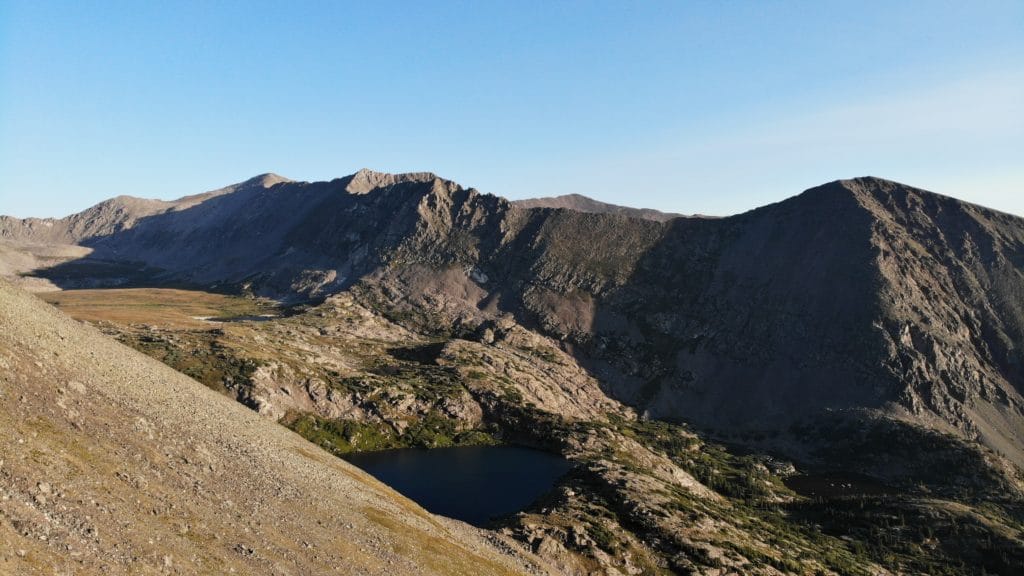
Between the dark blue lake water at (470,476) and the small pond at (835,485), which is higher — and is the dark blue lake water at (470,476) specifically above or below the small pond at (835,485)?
above

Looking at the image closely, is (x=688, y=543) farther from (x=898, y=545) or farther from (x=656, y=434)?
(x=656, y=434)

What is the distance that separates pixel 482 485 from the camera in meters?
125

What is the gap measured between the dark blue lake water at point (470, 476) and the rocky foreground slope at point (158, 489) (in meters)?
27.2

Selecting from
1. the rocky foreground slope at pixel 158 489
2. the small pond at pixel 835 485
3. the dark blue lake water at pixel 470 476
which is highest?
the rocky foreground slope at pixel 158 489

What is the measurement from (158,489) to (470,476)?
89.5 meters

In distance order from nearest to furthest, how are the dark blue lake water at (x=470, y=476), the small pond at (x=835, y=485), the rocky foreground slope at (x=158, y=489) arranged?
the rocky foreground slope at (x=158, y=489) → the dark blue lake water at (x=470, y=476) → the small pond at (x=835, y=485)

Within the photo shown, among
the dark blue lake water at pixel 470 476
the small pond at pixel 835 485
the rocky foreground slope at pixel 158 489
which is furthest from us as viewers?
Answer: the small pond at pixel 835 485

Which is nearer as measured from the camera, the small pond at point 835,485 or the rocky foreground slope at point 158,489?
the rocky foreground slope at point 158,489

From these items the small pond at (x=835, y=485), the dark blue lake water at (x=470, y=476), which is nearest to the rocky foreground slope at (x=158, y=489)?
the dark blue lake water at (x=470, y=476)

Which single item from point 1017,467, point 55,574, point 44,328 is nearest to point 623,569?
point 55,574

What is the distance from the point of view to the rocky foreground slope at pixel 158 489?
121 feet

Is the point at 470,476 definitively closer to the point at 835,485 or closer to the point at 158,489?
the point at 158,489

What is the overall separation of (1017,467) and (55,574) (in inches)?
8977

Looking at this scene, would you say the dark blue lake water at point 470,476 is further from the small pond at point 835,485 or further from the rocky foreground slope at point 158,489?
the small pond at point 835,485
